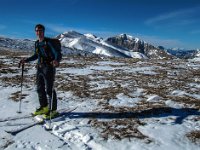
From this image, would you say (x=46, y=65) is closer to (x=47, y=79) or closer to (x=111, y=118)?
(x=47, y=79)

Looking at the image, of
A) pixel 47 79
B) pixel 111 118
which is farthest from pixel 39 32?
pixel 111 118

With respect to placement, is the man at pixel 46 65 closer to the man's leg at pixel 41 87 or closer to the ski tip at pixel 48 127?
the man's leg at pixel 41 87

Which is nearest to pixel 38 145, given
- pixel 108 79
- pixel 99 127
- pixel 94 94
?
pixel 99 127

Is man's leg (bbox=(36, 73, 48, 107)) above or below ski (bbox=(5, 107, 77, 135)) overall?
above

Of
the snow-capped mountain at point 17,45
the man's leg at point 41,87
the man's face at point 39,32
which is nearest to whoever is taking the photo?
the man's face at point 39,32

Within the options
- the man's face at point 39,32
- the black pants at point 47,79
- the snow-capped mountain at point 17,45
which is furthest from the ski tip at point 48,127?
the snow-capped mountain at point 17,45

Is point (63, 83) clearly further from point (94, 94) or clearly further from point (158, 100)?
point (158, 100)

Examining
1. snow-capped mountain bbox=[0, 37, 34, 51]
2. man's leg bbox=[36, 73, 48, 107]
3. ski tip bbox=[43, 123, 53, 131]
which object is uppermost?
snow-capped mountain bbox=[0, 37, 34, 51]

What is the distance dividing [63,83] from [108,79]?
423 cm

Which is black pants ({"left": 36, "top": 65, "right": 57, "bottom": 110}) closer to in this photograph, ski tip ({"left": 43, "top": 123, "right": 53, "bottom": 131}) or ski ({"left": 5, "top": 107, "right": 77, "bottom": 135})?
ski ({"left": 5, "top": 107, "right": 77, "bottom": 135})

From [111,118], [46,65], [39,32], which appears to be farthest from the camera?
[111,118]

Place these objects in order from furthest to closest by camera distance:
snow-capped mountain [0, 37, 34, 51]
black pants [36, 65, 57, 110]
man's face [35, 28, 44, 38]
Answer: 1. snow-capped mountain [0, 37, 34, 51]
2. black pants [36, 65, 57, 110]
3. man's face [35, 28, 44, 38]

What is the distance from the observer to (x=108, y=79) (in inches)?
902

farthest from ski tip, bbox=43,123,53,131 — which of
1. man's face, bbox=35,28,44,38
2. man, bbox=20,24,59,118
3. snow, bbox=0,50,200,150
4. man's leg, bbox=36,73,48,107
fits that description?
man's face, bbox=35,28,44,38
